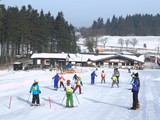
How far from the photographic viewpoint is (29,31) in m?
74.7

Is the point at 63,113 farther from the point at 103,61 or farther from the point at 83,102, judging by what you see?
the point at 103,61

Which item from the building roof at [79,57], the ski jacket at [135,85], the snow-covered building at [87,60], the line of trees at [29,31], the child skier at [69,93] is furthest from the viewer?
the snow-covered building at [87,60]

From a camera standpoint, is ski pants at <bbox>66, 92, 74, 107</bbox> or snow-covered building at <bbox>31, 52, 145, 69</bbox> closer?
ski pants at <bbox>66, 92, 74, 107</bbox>

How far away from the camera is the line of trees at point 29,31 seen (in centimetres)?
6856

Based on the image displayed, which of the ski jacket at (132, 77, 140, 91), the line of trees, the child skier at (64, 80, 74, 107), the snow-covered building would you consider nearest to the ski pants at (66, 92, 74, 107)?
the child skier at (64, 80, 74, 107)

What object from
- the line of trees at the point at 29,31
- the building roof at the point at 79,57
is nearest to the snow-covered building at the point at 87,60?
the building roof at the point at 79,57

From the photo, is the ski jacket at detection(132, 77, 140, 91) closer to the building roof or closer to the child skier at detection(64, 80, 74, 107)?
the child skier at detection(64, 80, 74, 107)

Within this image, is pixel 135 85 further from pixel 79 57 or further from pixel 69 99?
pixel 79 57

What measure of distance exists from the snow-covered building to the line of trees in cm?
507

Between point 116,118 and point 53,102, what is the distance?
592 cm

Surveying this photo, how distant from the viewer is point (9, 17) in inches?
2707

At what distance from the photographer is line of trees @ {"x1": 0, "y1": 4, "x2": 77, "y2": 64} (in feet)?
225

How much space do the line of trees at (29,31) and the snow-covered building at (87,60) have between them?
507 centimetres

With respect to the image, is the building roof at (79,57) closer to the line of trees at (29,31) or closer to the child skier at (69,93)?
the line of trees at (29,31)
